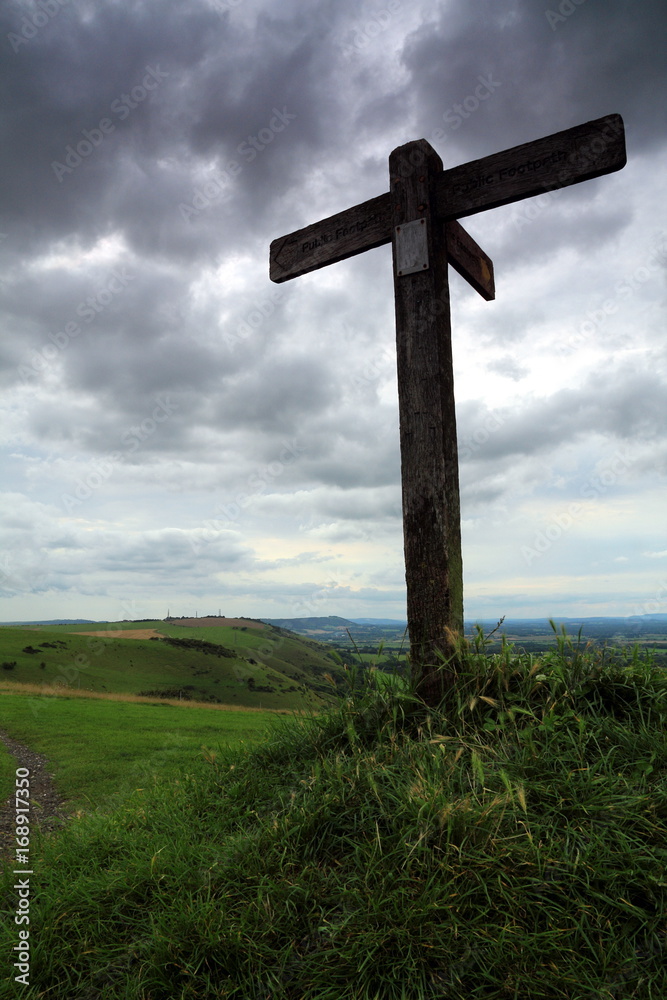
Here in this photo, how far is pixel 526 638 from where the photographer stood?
15.3ft

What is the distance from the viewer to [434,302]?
490 cm

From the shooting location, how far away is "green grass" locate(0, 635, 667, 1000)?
2463mm

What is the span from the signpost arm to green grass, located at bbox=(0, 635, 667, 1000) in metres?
0.41

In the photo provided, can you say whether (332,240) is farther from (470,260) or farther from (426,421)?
(426,421)

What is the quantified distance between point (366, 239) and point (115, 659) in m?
79.8

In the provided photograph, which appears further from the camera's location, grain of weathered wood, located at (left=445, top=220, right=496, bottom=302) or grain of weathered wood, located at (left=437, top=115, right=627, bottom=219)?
grain of weathered wood, located at (left=445, top=220, right=496, bottom=302)

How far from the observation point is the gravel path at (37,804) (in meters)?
6.93

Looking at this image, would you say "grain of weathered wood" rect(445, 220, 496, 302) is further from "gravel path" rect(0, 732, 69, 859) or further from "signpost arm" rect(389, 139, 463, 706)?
"gravel path" rect(0, 732, 69, 859)

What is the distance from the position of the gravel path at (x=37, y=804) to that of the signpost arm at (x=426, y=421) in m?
4.22

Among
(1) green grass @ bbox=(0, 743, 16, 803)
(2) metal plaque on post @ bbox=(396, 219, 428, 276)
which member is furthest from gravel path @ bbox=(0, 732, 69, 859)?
(2) metal plaque on post @ bbox=(396, 219, 428, 276)

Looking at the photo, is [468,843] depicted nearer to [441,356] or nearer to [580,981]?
[580,981]

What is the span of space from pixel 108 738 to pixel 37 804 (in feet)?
27.2

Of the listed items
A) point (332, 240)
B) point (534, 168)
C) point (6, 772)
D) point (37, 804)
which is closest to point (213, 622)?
point (6, 772)

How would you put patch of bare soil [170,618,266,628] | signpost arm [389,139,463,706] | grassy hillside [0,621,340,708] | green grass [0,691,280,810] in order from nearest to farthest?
signpost arm [389,139,463,706], green grass [0,691,280,810], grassy hillside [0,621,340,708], patch of bare soil [170,618,266,628]
